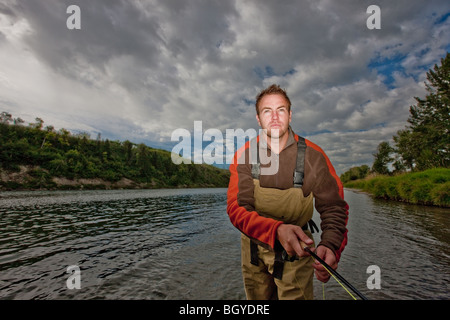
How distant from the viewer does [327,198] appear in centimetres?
229

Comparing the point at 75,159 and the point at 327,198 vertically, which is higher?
the point at 75,159

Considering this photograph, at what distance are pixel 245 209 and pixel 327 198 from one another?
1.02m

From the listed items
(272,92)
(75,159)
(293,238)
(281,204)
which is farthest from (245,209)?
(75,159)

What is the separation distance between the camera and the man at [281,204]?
2135mm

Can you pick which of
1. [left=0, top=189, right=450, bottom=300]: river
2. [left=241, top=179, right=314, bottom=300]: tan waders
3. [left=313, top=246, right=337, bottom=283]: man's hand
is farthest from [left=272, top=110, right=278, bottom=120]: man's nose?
[left=0, top=189, right=450, bottom=300]: river

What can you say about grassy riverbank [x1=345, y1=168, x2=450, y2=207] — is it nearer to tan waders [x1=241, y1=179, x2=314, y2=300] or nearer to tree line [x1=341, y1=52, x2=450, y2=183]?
tree line [x1=341, y1=52, x2=450, y2=183]

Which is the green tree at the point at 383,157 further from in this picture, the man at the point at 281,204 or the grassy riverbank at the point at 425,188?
the man at the point at 281,204

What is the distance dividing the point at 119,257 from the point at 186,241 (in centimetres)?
312

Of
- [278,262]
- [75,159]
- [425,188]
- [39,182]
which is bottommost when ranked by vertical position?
[39,182]

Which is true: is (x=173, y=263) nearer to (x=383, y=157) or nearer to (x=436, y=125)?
(x=436, y=125)
